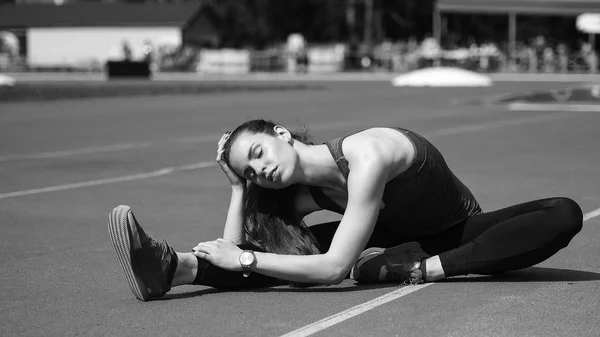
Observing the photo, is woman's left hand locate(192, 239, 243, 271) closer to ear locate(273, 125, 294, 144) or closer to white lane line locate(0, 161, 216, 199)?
ear locate(273, 125, 294, 144)

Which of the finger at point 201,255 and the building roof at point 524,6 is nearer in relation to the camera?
the finger at point 201,255

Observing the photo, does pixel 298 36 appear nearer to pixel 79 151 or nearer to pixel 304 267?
pixel 79 151

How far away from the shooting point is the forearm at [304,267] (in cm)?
492

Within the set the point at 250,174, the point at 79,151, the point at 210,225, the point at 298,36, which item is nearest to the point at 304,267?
the point at 250,174

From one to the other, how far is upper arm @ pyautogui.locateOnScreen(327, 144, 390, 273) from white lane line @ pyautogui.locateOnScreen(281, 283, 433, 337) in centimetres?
22

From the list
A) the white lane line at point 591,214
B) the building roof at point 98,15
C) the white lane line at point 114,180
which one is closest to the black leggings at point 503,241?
the white lane line at point 591,214

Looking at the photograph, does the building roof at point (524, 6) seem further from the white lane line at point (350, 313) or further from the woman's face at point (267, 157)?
the woman's face at point (267, 157)

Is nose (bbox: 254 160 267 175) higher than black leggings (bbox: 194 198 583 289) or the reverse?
higher

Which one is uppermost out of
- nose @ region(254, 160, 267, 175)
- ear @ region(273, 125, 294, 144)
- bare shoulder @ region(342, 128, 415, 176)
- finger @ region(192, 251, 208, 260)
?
ear @ region(273, 125, 294, 144)

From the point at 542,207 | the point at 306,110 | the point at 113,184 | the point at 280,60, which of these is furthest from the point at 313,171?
the point at 280,60

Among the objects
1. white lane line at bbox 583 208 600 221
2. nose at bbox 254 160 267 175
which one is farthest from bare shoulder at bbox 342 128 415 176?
white lane line at bbox 583 208 600 221

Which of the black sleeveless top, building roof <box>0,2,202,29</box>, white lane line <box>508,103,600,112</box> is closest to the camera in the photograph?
the black sleeveless top

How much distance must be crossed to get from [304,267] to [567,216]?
1330mm

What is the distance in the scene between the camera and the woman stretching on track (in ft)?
15.9
